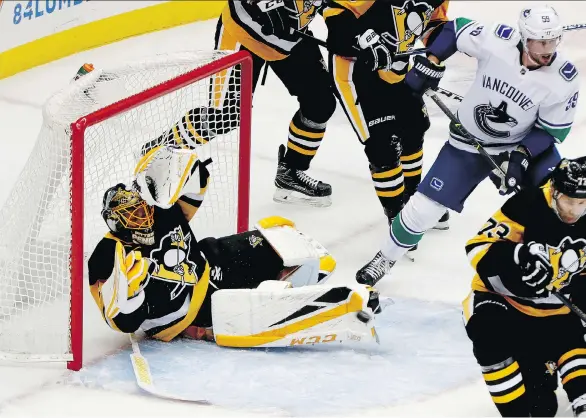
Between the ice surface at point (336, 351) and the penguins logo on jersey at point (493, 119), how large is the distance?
21.4 inches

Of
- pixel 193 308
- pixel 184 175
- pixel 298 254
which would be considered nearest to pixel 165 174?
pixel 184 175

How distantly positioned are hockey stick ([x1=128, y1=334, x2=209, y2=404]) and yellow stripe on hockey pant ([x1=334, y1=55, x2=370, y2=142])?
115 centimetres

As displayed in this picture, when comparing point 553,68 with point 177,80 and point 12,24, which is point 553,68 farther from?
point 12,24

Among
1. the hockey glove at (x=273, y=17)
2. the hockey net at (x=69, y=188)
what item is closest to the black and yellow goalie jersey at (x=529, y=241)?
the hockey net at (x=69, y=188)

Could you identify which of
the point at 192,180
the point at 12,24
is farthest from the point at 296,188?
A: the point at 12,24

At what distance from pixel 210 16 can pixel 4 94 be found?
4.42 feet

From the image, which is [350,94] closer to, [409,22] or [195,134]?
[409,22]

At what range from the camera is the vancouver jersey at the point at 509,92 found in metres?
3.66

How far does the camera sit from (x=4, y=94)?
561cm

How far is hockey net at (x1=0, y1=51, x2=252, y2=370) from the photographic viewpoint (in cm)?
346

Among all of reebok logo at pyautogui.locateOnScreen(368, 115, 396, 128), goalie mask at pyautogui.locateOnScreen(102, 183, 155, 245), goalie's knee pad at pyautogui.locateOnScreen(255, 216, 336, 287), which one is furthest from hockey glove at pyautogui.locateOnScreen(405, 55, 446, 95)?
goalie mask at pyautogui.locateOnScreen(102, 183, 155, 245)

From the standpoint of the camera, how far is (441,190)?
3.86 m

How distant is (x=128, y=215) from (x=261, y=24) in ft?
4.03

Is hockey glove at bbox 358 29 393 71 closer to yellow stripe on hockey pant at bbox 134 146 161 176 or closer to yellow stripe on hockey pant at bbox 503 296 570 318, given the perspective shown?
yellow stripe on hockey pant at bbox 134 146 161 176
